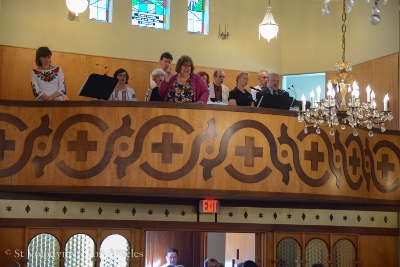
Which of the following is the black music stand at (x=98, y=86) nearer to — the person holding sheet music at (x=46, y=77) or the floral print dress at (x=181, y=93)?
the person holding sheet music at (x=46, y=77)

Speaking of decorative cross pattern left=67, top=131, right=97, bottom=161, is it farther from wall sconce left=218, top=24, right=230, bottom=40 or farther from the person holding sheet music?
wall sconce left=218, top=24, right=230, bottom=40

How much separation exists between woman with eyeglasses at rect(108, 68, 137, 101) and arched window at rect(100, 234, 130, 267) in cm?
255

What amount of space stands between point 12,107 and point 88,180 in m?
1.79

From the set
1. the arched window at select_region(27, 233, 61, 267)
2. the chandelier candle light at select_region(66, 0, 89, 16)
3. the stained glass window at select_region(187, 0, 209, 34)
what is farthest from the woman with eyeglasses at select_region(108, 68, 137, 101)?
the stained glass window at select_region(187, 0, 209, 34)

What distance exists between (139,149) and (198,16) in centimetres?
657

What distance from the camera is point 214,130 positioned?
1258cm

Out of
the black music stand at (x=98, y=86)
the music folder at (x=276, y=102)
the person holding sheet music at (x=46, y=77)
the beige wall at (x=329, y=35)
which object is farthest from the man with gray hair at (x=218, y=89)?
the beige wall at (x=329, y=35)

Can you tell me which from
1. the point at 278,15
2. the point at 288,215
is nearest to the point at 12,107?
the point at 288,215

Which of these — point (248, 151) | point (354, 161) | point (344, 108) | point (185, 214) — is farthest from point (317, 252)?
point (344, 108)

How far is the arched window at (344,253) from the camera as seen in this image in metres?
14.8

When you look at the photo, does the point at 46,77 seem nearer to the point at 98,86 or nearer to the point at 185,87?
Result: the point at 98,86

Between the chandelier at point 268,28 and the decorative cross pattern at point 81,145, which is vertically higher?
the chandelier at point 268,28

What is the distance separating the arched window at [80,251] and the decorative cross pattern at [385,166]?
18.7 ft

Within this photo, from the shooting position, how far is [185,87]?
12953 mm
